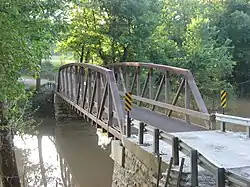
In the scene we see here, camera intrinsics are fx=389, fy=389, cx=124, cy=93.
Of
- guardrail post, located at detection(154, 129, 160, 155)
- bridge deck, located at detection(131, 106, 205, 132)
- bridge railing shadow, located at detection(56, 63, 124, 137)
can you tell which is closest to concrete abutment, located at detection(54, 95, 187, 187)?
guardrail post, located at detection(154, 129, 160, 155)

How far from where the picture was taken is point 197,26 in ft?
78.0

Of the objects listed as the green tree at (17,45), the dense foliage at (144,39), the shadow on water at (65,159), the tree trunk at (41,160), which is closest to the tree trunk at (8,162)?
the green tree at (17,45)

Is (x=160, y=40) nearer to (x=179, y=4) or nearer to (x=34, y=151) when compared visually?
(x=179, y=4)

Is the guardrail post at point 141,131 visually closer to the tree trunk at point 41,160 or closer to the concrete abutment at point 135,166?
the concrete abutment at point 135,166

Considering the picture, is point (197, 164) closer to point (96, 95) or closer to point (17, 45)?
point (17, 45)

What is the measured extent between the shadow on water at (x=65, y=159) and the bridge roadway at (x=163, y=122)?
93.7 inches

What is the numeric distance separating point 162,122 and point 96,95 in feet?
10.1

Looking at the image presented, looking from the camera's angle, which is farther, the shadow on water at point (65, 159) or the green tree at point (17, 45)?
the shadow on water at point (65, 159)

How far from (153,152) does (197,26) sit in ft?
59.0

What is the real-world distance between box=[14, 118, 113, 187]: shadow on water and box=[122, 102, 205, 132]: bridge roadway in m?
2.38

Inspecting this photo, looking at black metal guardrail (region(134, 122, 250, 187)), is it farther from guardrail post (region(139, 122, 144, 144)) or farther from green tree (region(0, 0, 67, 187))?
green tree (region(0, 0, 67, 187))

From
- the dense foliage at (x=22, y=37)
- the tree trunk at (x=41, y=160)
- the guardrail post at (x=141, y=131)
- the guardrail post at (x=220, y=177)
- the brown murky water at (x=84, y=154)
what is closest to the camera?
the guardrail post at (x=220, y=177)

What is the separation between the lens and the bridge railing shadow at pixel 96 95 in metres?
10.2

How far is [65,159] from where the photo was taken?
51.1 ft
